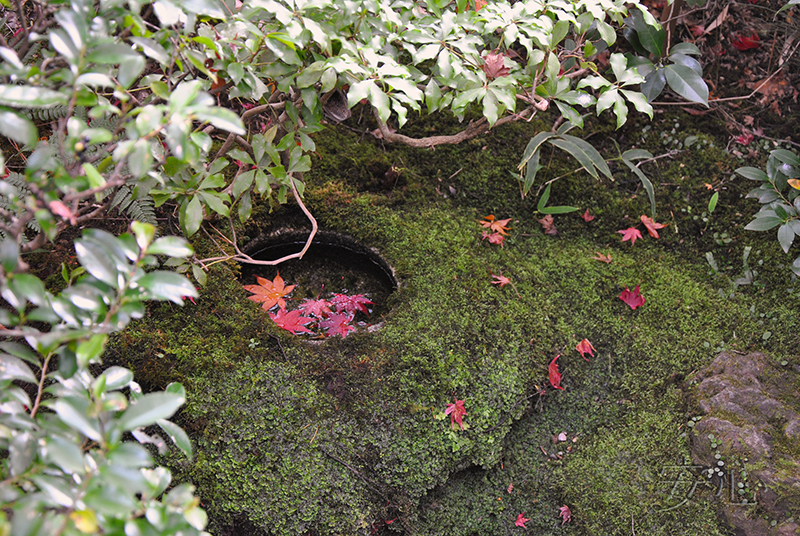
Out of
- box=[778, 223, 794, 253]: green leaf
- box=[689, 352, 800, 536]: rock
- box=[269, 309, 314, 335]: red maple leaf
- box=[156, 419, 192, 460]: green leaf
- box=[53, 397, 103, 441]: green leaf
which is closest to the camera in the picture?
box=[53, 397, 103, 441]: green leaf

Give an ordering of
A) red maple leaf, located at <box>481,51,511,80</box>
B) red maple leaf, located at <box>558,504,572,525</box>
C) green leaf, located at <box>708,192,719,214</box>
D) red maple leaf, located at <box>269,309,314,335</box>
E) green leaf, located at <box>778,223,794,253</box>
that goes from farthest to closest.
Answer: green leaf, located at <box>708,192,719,214</box>
green leaf, located at <box>778,223,794,253</box>
red maple leaf, located at <box>269,309,314,335</box>
red maple leaf, located at <box>558,504,572,525</box>
red maple leaf, located at <box>481,51,511,80</box>

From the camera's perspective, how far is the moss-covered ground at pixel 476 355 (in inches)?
73.0

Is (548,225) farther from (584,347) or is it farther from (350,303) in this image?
(350,303)

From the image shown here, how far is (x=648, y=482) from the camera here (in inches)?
78.4

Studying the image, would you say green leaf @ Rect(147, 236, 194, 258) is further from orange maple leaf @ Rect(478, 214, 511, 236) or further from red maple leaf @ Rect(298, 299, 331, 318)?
orange maple leaf @ Rect(478, 214, 511, 236)

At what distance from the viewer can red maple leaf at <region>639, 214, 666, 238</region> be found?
2.65m

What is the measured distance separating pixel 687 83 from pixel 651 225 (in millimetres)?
726

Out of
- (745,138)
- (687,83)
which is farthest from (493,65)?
(745,138)

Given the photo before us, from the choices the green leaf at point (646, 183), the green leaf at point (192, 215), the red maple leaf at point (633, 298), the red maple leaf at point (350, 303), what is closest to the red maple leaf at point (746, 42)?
the green leaf at point (646, 183)

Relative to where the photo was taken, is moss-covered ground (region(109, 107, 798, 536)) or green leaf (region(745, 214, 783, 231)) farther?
green leaf (region(745, 214, 783, 231))

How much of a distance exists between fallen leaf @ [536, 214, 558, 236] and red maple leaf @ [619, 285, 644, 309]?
501 millimetres

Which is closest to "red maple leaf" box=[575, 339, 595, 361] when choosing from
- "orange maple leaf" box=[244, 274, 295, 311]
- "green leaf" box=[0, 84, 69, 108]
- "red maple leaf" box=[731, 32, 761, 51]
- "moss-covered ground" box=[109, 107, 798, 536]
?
"moss-covered ground" box=[109, 107, 798, 536]

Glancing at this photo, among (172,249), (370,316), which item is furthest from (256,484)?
(172,249)

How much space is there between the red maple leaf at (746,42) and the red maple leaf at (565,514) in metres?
3.08
